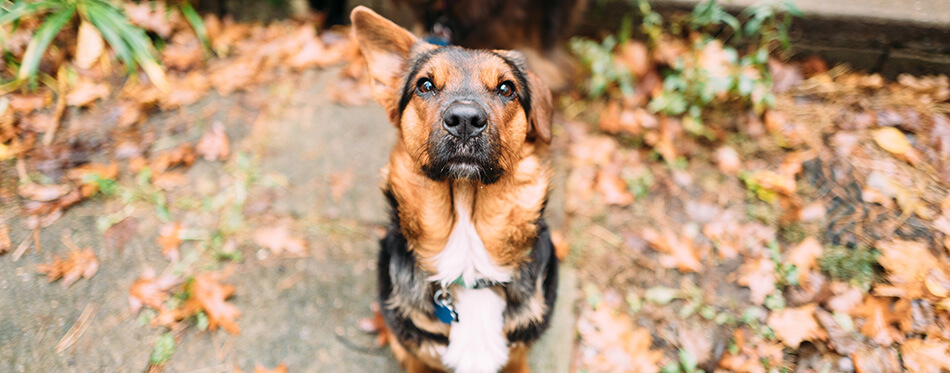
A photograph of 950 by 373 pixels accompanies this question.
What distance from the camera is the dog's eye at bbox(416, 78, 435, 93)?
2.26 meters

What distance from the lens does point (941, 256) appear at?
268 cm

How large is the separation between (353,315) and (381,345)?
262 mm

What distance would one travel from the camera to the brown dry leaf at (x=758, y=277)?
2.89 meters

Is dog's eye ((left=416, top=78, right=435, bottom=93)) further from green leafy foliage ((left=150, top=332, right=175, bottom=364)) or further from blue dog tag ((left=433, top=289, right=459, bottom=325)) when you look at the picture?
green leafy foliage ((left=150, top=332, right=175, bottom=364))

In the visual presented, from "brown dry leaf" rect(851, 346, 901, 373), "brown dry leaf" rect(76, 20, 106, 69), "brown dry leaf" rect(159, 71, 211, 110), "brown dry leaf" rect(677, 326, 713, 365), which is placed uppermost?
"brown dry leaf" rect(76, 20, 106, 69)

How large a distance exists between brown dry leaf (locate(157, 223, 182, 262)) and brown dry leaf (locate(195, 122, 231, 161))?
2.06 feet

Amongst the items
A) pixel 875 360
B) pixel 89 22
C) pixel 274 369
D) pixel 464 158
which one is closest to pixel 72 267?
pixel 274 369

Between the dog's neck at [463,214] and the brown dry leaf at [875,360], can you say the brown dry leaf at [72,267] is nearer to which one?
the dog's neck at [463,214]

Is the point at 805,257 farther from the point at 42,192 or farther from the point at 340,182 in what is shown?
the point at 42,192

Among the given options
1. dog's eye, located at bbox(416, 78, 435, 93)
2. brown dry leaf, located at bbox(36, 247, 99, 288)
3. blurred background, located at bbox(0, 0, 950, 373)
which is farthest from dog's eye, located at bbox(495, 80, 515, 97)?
brown dry leaf, located at bbox(36, 247, 99, 288)

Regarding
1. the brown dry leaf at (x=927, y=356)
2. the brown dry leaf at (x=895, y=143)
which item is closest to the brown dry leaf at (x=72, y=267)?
the brown dry leaf at (x=927, y=356)

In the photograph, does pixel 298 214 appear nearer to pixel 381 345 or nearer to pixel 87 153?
pixel 381 345

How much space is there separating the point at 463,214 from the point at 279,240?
1.61 meters

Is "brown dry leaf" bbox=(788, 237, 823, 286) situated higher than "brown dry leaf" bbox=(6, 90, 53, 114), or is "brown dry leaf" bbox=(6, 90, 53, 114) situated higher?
"brown dry leaf" bbox=(6, 90, 53, 114)
